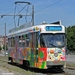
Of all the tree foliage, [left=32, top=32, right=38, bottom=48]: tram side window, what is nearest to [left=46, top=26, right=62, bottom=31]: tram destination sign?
[left=32, top=32, right=38, bottom=48]: tram side window

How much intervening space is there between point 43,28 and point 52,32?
66 centimetres

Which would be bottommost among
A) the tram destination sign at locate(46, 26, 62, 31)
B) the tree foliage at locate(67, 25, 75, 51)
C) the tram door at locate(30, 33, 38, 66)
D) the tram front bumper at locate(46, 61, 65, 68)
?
the tram front bumper at locate(46, 61, 65, 68)

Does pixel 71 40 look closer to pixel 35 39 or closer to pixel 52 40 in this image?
pixel 35 39

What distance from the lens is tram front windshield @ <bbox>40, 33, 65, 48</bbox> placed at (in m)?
18.4

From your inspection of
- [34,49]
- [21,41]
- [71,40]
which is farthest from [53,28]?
[71,40]

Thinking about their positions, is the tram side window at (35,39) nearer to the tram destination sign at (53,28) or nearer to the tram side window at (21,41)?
the tram destination sign at (53,28)

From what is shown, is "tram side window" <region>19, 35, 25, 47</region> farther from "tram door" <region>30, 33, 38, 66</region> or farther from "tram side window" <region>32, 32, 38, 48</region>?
"tram side window" <region>32, 32, 38, 48</region>

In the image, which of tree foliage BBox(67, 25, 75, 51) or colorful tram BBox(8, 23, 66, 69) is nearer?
colorful tram BBox(8, 23, 66, 69)

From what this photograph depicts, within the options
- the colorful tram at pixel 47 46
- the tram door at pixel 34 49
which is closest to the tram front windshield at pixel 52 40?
the colorful tram at pixel 47 46

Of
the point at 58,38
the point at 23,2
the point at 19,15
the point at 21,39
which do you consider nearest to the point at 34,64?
the point at 58,38

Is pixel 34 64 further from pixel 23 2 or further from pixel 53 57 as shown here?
pixel 23 2

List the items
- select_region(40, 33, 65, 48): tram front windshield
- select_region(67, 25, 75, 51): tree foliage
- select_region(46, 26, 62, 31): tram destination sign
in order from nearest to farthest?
select_region(40, 33, 65, 48): tram front windshield → select_region(46, 26, 62, 31): tram destination sign → select_region(67, 25, 75, 51): tree foliage

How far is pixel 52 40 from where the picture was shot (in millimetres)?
18484

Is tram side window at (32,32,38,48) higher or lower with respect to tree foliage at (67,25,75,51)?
lower
